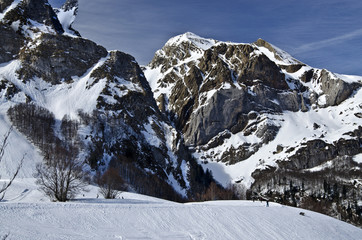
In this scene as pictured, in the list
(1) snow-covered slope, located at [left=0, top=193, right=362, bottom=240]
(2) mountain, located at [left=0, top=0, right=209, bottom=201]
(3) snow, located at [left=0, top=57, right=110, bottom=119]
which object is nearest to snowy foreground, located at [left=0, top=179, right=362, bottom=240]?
(1) snow-covered slope, located at [left=0, top=193, right=362, bottom=240]

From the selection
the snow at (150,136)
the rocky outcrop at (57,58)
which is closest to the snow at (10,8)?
the rocky outcrop at (57,58)

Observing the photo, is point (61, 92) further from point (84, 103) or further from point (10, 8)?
point (10, 8)

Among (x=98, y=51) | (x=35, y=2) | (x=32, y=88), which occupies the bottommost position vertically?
(x=32, y=88)

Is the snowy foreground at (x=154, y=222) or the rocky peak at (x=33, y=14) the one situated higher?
the rocky peak at (x=33, y=14)

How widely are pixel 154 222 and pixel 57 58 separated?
158 meters

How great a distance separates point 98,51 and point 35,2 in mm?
41808

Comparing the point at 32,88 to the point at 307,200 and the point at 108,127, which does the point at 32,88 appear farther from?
the point at 307,200

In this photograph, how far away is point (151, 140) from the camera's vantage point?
164625 millimetres

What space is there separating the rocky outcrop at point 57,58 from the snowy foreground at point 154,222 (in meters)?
143

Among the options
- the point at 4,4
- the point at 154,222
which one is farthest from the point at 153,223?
the point at 4,4

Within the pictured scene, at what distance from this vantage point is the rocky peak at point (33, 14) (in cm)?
18062

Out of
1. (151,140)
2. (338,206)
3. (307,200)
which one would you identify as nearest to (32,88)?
(151,140)

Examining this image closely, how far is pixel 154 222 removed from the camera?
30266 mm

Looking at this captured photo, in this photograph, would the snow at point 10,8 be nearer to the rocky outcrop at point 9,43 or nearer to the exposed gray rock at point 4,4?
the exposed gray rock at point 4,4
